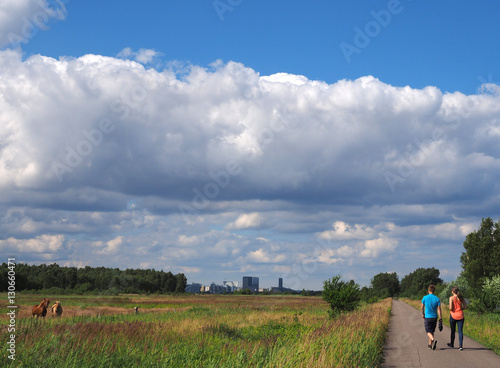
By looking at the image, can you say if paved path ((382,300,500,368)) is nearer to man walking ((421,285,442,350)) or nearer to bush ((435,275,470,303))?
man walking ((421,285,442,350))

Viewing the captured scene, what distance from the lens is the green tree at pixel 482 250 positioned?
62406 millimetres

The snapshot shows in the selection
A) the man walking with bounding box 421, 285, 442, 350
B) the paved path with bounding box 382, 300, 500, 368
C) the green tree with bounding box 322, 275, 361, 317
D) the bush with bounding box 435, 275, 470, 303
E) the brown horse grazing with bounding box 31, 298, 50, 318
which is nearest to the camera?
the paved path with bounding box 382, 300, 500, 368

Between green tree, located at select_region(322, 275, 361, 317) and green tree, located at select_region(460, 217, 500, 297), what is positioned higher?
green tree, located at select_region(460, 217, 500, 297)

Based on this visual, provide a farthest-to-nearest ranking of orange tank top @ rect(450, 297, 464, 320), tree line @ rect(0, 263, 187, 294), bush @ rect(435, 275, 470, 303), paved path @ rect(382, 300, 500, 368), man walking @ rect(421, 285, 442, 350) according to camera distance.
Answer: tree line @ rect(0, 263, 187, 294)
bush @ rect(435, 275, 470, 303)
orange tank top @ rect(450, 297, 464, 320)
man walking @ rect(421, 285, 442, 350)
paved path @ rect(382, 300, 500, 368)

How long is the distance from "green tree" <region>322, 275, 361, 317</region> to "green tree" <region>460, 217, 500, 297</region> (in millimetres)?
35535

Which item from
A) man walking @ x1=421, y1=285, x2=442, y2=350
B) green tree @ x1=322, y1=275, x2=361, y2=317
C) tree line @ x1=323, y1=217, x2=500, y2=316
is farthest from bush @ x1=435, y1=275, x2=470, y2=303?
man walking @ x1=421, y1=285, x2=442, y2=350

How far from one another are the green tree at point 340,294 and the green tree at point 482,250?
35535 mm

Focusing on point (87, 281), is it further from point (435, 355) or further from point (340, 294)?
point (435, 355)

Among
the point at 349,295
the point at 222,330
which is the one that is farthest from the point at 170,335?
the point at 349,295

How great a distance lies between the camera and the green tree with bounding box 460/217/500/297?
62.4 metres

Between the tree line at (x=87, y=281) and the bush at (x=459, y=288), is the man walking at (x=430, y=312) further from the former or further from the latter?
the tree line at (x=87, y=281)

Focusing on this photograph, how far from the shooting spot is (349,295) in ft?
105

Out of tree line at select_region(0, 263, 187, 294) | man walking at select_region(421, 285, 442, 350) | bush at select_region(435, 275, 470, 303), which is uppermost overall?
man walking at select_region(421, 285, 442, 350)

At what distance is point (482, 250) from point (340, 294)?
135ft
